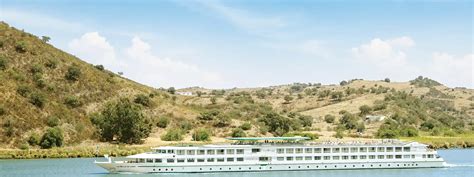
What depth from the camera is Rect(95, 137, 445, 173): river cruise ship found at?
6881 cm

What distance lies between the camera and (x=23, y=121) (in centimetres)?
10756

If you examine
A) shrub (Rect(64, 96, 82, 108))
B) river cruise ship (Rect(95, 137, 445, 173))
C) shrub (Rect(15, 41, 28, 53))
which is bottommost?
river cruise ship (Rect(95, 137, 445, 173))

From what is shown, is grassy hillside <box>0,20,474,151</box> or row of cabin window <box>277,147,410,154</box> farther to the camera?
grassy hillside <box>0,20,474,151</box>

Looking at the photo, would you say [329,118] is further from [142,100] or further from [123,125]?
[123,125]

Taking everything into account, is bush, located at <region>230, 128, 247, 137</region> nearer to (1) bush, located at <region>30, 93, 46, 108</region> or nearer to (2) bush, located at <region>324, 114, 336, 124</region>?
(1) bush, located at <region>30, 93, 46, 108</region>

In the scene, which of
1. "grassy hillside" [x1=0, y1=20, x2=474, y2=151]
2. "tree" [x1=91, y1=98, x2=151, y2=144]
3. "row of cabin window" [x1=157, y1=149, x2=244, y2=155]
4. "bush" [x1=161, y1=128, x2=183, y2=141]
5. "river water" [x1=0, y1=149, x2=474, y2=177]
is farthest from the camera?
"bush" [x1=161, y1=128, x2=183, y2=141]

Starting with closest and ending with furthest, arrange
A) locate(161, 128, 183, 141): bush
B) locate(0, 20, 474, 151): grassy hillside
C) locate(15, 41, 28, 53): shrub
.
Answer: locate(0, 20, 474, 151): grassy hillside
locate(161, 128, 183, 141): bush
locate(15, 41, 28, 53): shrub

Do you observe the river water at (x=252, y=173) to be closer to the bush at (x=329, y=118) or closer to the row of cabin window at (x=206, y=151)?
the row of cabin window at (x=206, y=151)

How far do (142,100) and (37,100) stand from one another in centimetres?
2395

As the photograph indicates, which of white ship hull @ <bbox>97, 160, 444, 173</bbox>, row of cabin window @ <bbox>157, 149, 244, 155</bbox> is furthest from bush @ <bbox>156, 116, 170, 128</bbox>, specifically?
white ship hull @ <bbox>97, 160, 444, 173</bbox>

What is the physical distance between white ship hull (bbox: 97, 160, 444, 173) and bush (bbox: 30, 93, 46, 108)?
49892 mm

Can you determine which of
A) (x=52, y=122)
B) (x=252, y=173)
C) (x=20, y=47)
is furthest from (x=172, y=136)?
(x=252, y=173)

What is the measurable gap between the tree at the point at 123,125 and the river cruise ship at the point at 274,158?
36.0 meters

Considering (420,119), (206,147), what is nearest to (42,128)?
(206,147)
